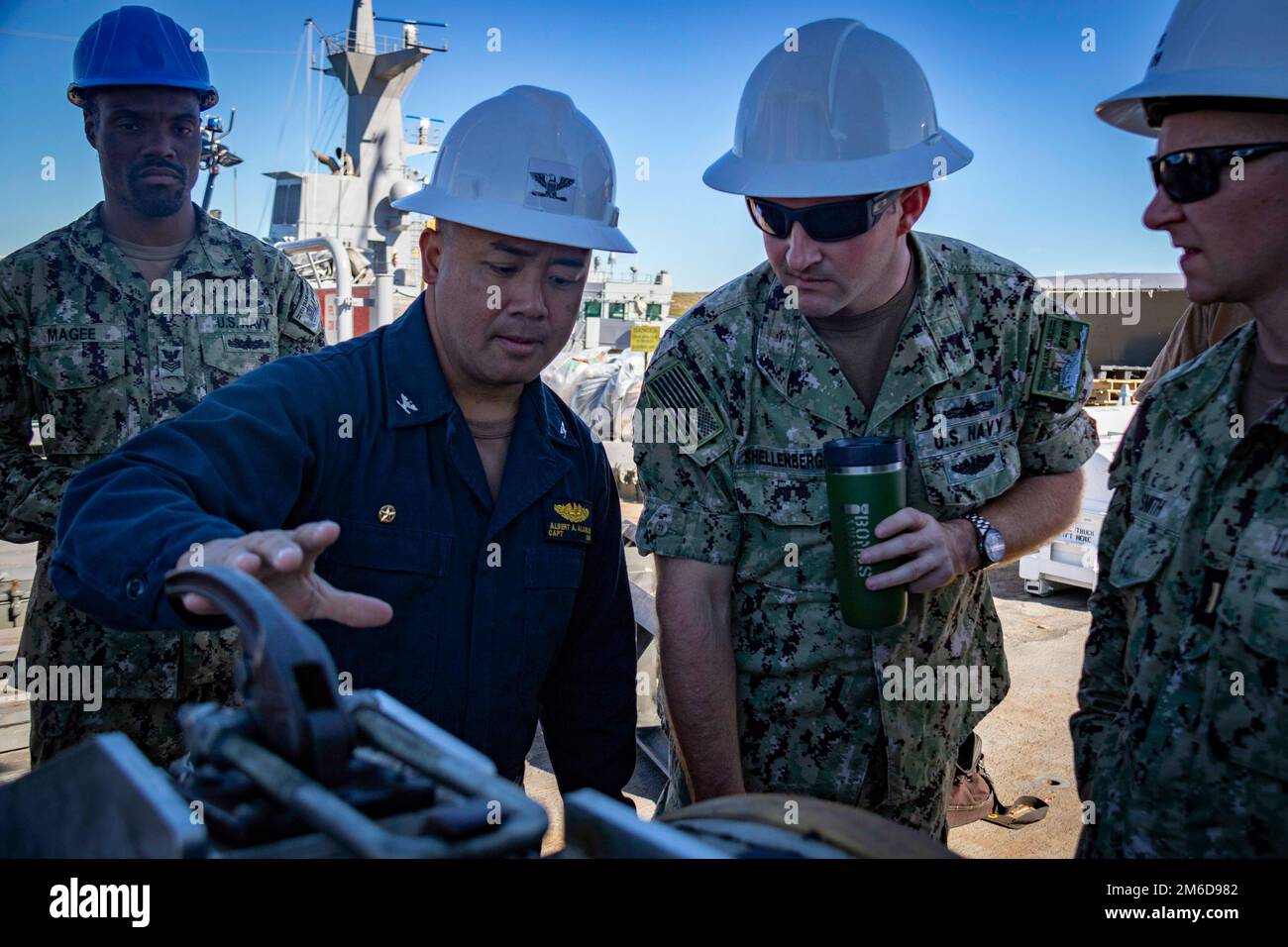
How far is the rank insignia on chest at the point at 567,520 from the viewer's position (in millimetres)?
2412

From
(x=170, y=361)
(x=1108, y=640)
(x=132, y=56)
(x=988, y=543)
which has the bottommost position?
(x=1108, y=640)

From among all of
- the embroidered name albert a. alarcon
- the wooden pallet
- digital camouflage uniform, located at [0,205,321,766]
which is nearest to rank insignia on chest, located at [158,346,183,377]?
digital camouflage uniform, located at [0,205,321,766]

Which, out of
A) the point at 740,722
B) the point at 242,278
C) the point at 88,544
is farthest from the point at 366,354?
the point at 242,278

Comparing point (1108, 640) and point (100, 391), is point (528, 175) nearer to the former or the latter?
point (1108, 640)

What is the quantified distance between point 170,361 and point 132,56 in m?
1.00

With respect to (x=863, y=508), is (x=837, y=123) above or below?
above

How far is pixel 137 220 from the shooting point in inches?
137

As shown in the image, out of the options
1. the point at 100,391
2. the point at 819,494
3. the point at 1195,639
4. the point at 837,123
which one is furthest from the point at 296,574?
the point at 100,391

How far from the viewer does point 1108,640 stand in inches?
86.4

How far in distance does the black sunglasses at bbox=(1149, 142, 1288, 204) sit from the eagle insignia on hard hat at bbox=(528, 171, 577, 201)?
A: 1254 millimetres

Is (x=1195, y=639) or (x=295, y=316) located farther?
(x=295, y=316)

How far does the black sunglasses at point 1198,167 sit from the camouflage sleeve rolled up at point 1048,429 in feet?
2.29
